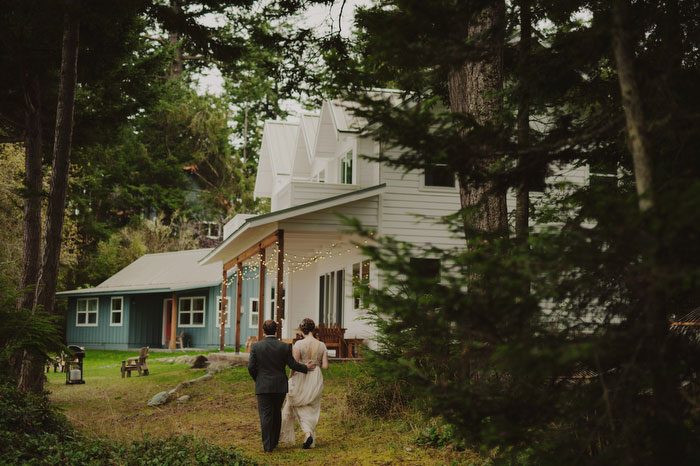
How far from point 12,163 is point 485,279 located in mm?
28434

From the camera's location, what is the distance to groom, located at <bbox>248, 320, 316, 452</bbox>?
9258 millimetres

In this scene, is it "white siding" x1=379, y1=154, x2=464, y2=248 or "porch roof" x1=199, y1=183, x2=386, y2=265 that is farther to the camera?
"white siding" x1=379, y1=154, x2=464, y2=248

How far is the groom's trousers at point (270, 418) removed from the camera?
30.2 ft

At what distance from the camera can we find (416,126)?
11.8ft

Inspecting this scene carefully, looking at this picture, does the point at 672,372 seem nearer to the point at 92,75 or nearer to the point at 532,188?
the point at 532,188

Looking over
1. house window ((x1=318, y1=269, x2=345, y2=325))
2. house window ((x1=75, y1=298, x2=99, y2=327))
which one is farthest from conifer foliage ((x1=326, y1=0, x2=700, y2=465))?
house window ((x1=75, y1=298, x2=99, y2=327))

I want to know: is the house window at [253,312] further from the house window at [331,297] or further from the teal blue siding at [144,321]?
the house window at [331,297]

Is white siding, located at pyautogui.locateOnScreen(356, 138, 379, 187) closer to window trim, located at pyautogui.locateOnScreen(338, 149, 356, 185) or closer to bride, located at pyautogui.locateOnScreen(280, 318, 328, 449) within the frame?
window trim, located at pyautogui.locateOnScreen(338, 149, 356, 185)

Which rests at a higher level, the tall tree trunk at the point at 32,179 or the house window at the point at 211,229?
the house window at the point at 211,229

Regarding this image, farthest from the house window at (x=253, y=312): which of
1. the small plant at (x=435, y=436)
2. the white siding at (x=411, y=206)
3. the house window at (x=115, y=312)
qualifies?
the small plant at (x=435, y=436)

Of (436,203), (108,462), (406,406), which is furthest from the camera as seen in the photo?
(436,203)

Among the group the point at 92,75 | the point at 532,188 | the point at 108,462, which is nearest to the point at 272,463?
the point at 108,462

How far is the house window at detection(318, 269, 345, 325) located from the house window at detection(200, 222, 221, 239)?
72.5 feet

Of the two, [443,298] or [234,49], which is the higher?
[234,49]
